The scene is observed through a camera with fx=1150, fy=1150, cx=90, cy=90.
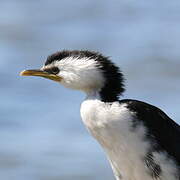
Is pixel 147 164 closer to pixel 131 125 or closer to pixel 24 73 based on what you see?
pixel 131 125

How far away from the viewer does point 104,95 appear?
11969mm

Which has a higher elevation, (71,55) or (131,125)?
(71,55)

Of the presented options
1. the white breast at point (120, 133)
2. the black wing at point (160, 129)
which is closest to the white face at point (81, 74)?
the white breast at point (120, 133)

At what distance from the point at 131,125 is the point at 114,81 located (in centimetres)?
51

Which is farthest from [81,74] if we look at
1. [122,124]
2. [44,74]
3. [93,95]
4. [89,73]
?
[122,124]

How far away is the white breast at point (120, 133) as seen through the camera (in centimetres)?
1184

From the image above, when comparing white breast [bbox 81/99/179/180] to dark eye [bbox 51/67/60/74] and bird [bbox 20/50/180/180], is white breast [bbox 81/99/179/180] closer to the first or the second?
bird [bbox 20/50/180/180]

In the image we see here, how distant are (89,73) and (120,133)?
0.70 m

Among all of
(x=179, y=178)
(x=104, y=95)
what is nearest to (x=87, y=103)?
(x=104, y=95)

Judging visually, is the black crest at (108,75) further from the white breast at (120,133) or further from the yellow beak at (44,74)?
the yellow beak at (44,74)

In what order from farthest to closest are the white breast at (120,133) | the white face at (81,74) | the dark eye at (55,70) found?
the dark eye at (55,70) < the white face at (81,74) < the white breast at (120,133)

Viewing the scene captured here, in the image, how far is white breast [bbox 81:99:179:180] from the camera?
38.8 feet

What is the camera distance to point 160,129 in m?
12.0

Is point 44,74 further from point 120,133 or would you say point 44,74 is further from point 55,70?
point 120,133
